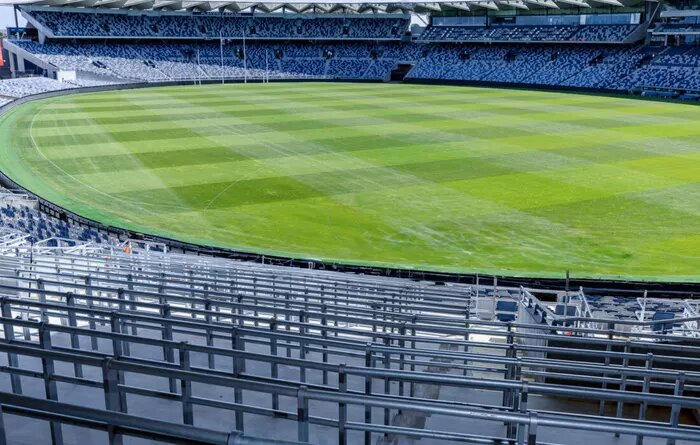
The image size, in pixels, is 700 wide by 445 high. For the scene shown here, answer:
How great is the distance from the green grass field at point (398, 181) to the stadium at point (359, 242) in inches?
6.4

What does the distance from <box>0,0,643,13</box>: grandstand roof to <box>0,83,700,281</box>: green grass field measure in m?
33.2

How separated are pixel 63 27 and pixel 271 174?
67.0 m

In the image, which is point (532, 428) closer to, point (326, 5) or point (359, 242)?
point (359, 242)

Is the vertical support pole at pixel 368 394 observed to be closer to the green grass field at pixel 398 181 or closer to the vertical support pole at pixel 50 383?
the vertical support pole at pixel 50 383

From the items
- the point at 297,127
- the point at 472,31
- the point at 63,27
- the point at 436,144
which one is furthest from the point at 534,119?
the point at 63,27

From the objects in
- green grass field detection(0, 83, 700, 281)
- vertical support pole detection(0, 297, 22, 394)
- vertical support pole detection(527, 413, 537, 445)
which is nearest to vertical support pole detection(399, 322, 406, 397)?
vertical support pole detection(527, 413, 537, 445)

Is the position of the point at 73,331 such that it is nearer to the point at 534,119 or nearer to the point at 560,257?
the point at 560,257

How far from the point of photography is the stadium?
17.6 feet

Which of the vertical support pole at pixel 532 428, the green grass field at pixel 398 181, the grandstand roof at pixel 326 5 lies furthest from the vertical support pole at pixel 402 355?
the grandstand roof at pixel 326 5

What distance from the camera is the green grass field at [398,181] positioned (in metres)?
20.6

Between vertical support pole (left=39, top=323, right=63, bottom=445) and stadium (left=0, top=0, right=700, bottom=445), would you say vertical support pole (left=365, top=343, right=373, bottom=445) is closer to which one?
stadium (left=0, top=0, right=700, bottom=445)

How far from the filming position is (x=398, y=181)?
28.3 metres

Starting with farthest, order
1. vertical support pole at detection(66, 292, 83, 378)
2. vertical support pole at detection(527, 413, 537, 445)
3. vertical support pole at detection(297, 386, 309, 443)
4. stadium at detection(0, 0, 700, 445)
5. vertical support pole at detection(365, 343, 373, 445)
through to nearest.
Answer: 1. vertical support pole at detection(66, 292, 83, 378)
2. stadium at detection(0, 0, 700, 445)
3. vertical support pole at detection(365, 343, 373, 445)
4. vertical support pole at detection(297, 386, 309, 443)
5. vertical support pole at detection(527, 413, 537, 445)

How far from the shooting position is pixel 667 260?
19234 mm
